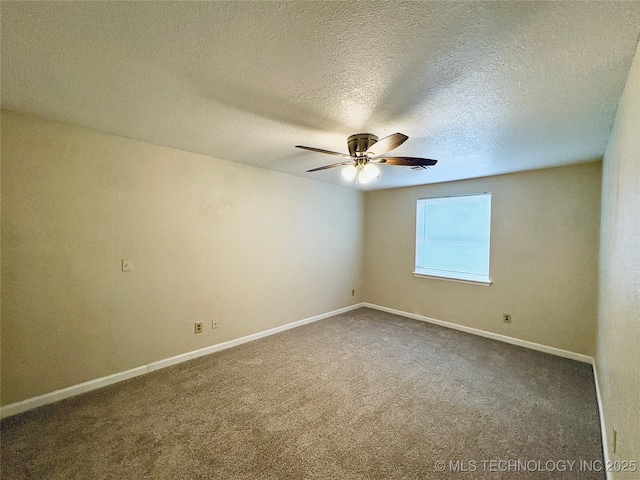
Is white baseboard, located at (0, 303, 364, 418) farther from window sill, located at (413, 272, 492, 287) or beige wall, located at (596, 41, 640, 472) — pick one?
beige wall, located at (596, 41, 640, 472)

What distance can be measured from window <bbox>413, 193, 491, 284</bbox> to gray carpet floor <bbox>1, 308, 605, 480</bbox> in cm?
137

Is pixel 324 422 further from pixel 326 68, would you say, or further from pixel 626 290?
pixel 326 68

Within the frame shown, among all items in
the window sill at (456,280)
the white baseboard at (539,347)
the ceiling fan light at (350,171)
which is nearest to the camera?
the white baseboard at (539,347)

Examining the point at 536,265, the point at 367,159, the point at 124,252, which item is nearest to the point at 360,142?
the point at 367,159

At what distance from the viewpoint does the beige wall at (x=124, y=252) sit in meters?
2.10

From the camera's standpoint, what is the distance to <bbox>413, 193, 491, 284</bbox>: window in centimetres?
388

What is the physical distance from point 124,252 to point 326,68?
2.48 meters

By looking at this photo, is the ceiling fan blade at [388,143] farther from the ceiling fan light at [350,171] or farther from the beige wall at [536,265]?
the beige wall at [536,265]

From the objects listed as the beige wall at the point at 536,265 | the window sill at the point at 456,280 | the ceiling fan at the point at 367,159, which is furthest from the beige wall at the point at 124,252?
the beige wall at the point at 536,265

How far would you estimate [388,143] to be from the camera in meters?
1.97

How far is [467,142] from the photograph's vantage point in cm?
247

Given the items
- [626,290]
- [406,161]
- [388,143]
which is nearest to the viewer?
[626,290]

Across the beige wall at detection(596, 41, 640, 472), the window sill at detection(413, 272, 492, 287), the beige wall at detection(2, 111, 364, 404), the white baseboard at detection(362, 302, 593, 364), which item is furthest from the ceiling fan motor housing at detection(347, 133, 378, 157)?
the white baseboard at detection(362, 302, 593, 364)

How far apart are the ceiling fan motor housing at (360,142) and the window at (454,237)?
8.17 ft
